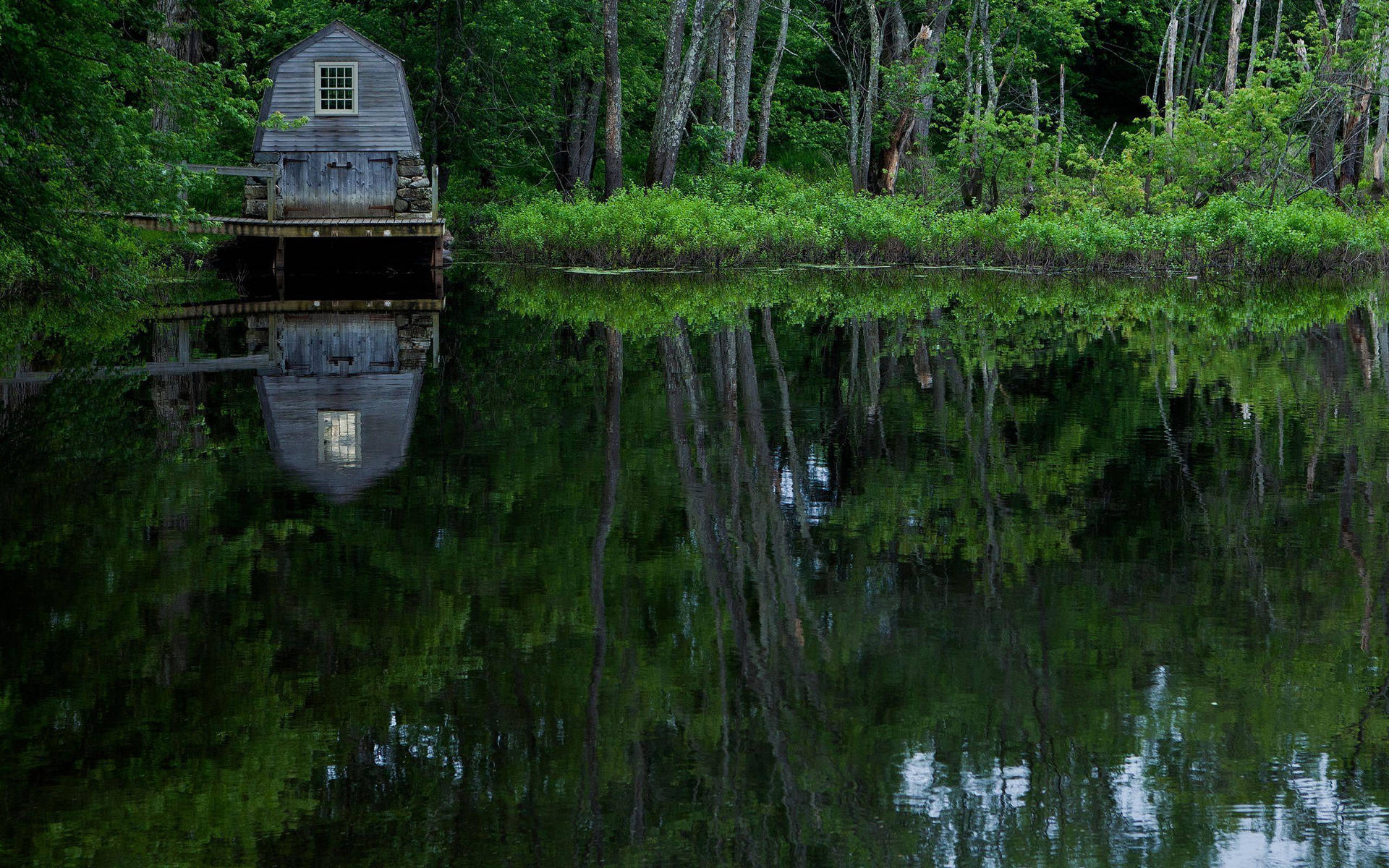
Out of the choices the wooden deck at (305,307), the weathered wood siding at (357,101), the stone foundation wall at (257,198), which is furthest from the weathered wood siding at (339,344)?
the weathered wood siding at (357,101)

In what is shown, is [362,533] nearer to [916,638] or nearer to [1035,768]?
[916,638]

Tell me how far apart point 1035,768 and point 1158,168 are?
92.3ft

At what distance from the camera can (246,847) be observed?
134 inches

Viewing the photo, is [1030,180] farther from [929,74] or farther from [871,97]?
[871,97]

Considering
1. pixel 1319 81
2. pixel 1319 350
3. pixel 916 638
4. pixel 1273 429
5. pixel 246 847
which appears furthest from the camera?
pixel 1319 81

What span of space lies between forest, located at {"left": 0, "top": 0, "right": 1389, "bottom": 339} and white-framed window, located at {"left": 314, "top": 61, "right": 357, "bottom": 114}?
73.0 inches

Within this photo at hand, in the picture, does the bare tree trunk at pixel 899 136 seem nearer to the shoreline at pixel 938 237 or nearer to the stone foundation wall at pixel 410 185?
the shoreline at pixel 938 237

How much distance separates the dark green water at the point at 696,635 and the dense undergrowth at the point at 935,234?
54.8 ft

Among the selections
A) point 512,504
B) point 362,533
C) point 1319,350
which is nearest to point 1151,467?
point 512,504

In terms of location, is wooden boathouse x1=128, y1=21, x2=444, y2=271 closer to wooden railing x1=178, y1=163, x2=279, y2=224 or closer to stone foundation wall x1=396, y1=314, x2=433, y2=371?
wooden railing x1=178, y1=163, x2=279, y2=224

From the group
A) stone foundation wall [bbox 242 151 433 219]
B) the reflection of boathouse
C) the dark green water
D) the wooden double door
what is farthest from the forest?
the dark green water

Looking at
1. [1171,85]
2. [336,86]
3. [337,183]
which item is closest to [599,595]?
[337,183]

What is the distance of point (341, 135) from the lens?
28.2 m

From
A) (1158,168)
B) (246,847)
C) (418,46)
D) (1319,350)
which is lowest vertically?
(246,847)
